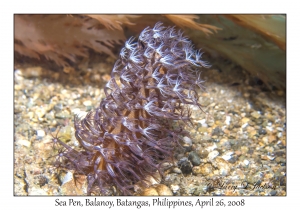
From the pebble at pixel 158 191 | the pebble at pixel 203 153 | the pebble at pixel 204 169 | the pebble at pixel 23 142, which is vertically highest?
the pebble at pixel 23 142

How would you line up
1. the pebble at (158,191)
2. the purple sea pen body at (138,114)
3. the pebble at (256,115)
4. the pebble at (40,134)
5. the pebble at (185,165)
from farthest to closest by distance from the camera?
the pebble at (256,115) < the pebble at (40,134) < the pebble at (185,165) < the pebble at (158,191) < the purple sea pen body at (138,114)

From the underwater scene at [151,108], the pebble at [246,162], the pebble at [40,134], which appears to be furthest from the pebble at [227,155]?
the pebble at [40,134]

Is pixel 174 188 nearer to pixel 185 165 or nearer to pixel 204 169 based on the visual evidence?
pixel 185 165

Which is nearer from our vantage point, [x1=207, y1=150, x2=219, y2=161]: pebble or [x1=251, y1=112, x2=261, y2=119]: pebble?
[x1=207, y1=150, x2=219, y2=161]: pebble

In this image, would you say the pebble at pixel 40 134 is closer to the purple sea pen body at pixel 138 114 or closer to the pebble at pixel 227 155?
the purple sea pen body at pixel 138 114

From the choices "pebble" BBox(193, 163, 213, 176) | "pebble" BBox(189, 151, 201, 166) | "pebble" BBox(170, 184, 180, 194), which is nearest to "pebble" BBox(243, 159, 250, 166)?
"pebble" BBox(193, 163, 213, 176)

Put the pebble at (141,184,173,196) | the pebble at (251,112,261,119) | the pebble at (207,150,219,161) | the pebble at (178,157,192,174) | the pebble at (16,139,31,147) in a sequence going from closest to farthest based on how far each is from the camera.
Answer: the pebble at (141,184,173,196) < the pebble at (178,157,192,174) < the pebble at (207,150,219,161) < the pebble at (16,139,31,147) < the pebble at (251,112,261,119)

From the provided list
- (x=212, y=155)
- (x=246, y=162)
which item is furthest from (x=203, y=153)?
(x=246, y=162)

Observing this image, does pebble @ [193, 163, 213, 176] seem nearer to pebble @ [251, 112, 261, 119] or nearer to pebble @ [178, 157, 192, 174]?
pebble @ [178, 157, 192, 174]

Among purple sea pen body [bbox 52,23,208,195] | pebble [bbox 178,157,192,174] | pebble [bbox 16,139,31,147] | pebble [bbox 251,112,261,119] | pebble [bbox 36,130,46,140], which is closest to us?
purple sea pen body [bbox 52,23,208,195]

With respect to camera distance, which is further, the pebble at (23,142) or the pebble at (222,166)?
the pebble at (23,142)
